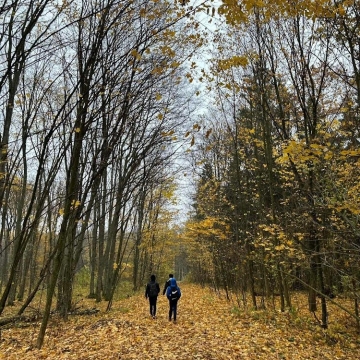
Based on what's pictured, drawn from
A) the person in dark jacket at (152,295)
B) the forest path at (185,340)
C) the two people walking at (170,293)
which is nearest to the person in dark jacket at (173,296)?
the two people walking at (170,293)

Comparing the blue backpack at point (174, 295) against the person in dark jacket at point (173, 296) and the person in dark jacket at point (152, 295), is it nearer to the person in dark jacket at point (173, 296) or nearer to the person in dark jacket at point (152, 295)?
the person in dark jacket at point (173, 296)

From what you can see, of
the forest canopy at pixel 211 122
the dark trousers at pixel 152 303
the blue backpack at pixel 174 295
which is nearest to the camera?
the forest canopy at pixel 211 122

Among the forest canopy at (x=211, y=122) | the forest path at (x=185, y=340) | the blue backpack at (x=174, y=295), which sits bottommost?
the forest path at (x=185, y=340)

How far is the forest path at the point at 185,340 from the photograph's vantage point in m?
6.21

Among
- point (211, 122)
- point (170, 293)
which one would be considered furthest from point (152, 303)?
point (211, 122)

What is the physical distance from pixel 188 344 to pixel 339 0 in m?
8.08

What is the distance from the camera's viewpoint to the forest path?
621 cm

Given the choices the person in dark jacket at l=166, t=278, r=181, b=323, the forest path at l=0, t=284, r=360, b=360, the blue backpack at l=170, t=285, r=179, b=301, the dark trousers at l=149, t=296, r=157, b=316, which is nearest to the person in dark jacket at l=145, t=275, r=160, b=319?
the dark trousers at l=149, t=296, r=157, b=316

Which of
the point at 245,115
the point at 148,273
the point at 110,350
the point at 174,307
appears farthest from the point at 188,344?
the point at 148,273

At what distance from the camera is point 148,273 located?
31.7 meters

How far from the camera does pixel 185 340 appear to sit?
7.31m

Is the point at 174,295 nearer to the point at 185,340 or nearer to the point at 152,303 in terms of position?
the point at 152,303

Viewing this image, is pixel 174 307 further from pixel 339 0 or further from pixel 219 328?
pixel 339 0

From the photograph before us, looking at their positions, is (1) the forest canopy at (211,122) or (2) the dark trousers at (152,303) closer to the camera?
(1) the forest canopy at (211,122)
